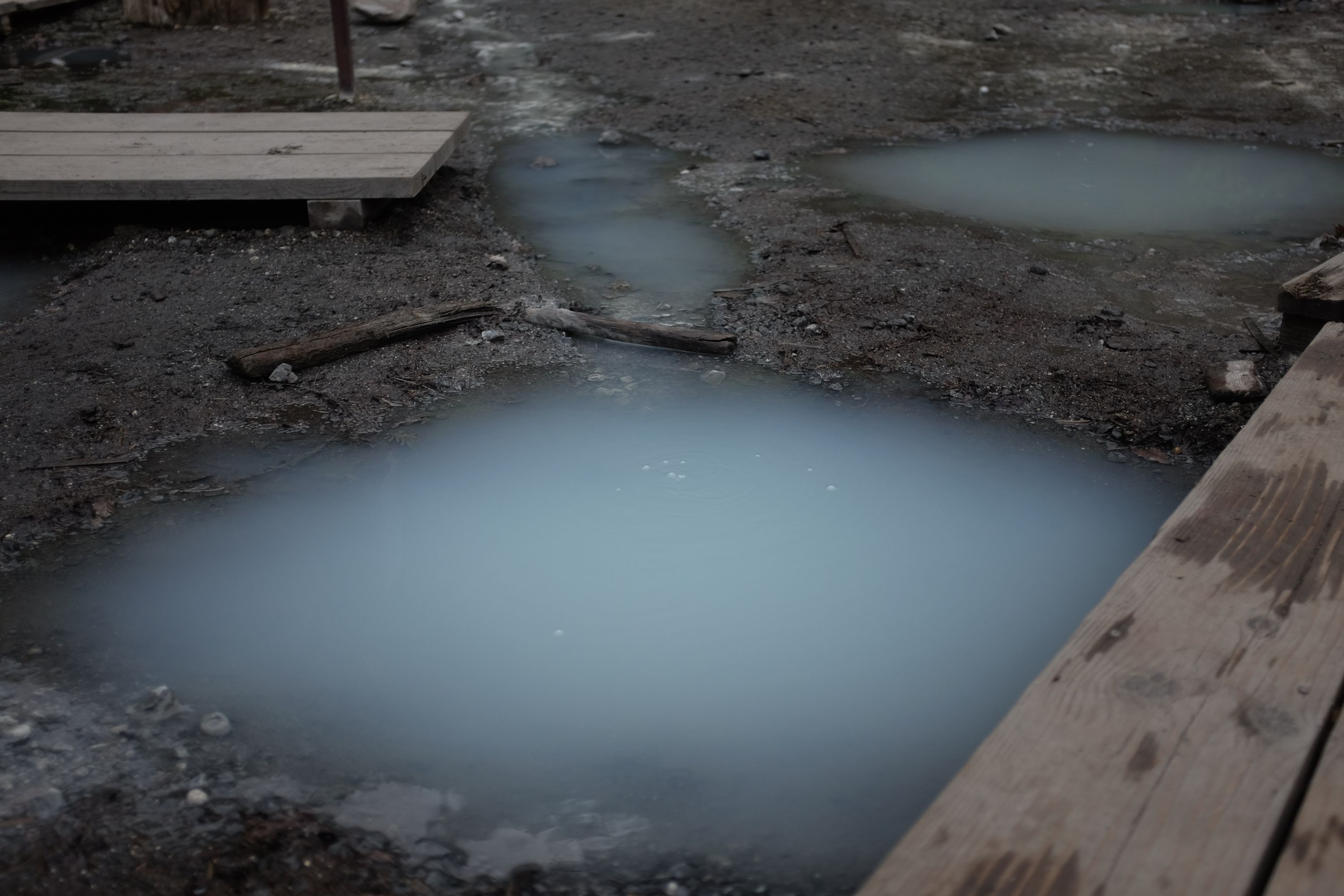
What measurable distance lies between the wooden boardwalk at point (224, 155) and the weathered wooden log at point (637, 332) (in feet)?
3.20

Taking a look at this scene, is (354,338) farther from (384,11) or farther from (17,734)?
(384,11)

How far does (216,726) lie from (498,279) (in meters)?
2.21

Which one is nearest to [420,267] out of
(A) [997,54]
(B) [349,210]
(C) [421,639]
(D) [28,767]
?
(B) [349,210]

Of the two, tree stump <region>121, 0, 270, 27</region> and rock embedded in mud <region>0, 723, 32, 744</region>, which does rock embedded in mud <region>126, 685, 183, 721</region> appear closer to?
rock embedded in mud <region>0, 723, 32, 744</region>

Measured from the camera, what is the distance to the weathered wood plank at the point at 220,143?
4293mm

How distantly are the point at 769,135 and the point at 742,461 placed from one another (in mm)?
3201

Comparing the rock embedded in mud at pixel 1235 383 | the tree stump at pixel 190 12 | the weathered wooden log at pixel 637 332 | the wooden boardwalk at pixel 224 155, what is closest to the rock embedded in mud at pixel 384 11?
the tree stump at pixel 190 12

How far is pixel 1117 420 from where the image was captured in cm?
297

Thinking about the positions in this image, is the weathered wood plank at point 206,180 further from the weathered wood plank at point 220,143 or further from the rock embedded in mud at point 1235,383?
the rock embedded in mud at point 1235,383

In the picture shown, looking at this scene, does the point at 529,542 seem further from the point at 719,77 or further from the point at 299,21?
the point at 299,21

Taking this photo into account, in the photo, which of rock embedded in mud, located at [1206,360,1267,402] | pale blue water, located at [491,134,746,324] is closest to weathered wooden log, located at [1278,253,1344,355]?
rock embedded in mud, located at [1206,360,1267,402]

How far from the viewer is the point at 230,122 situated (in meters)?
4.78

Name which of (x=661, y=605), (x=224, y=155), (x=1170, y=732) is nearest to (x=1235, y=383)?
(x=661, y=605)

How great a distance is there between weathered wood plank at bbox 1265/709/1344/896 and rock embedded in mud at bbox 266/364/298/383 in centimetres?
273
